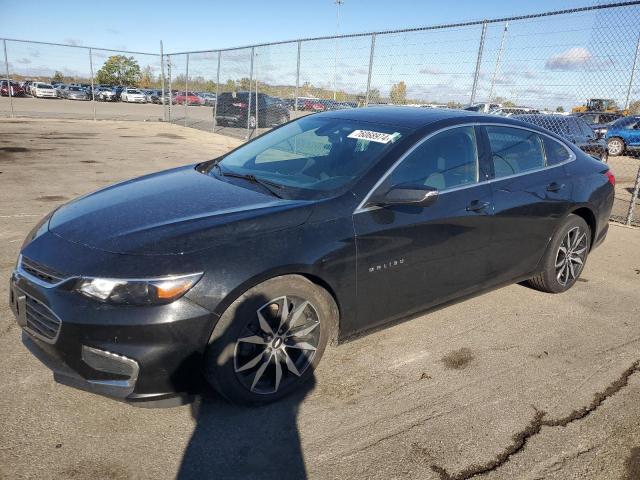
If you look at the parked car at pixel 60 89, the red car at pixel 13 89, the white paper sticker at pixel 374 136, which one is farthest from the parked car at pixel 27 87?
the white paper sticker at pixel 374 136

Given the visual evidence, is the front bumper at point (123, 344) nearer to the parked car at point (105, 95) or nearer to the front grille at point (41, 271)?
the front grille at point (41, 271)

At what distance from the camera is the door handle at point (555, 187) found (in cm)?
414

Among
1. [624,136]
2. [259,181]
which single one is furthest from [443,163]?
[624,136]

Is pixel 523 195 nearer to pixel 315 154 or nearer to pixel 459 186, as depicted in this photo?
pixel 459 186

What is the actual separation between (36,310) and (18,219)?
407cm

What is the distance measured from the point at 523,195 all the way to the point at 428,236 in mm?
1127

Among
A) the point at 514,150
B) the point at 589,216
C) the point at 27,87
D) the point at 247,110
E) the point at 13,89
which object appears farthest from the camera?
the point at 27,87

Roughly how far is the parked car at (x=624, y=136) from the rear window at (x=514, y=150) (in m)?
16.9

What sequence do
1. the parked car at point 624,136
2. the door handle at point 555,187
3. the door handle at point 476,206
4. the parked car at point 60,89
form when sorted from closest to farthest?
1. the door handle at point 476,206
2. the door handle at point 555,187
3. the parked car at point 624,136
4. the parked car at point 60,89

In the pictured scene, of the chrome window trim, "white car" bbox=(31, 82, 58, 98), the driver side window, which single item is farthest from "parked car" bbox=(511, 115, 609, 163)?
"white car" bbox=(31, 82, 58, 98)

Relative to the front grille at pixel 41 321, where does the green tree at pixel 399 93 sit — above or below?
above

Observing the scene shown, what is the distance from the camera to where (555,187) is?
4.19 meters

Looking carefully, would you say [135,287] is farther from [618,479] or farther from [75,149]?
[75,149]

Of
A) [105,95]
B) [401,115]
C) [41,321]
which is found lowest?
[105,95]
